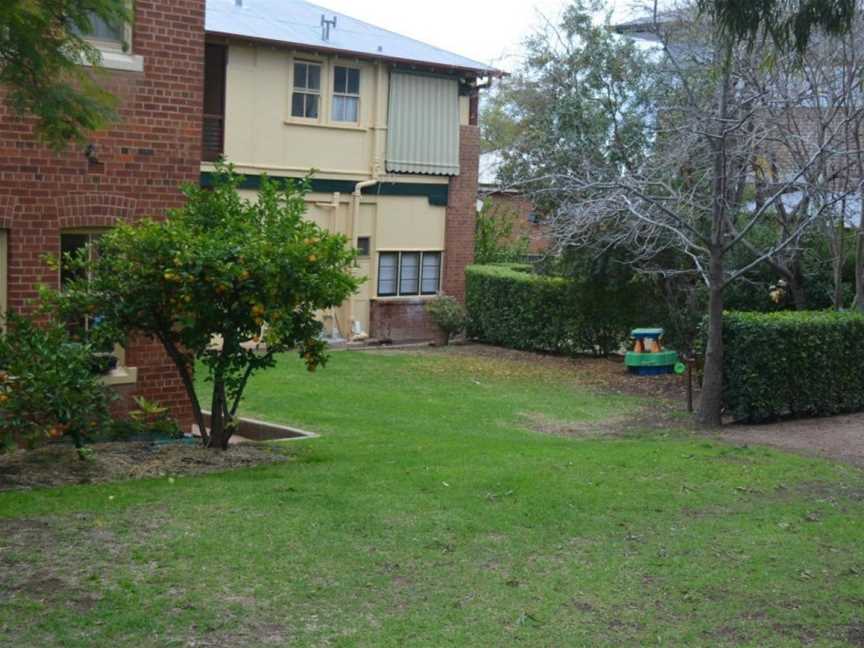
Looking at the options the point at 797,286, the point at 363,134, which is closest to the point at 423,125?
the point at 363,134

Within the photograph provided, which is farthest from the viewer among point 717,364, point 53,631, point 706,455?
point 717,364

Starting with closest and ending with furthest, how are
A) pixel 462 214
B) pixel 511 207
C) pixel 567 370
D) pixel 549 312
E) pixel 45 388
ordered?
pixel 45 388, pixel 567 370, pixel 549 312, pixel 462 214, pixel 511 207

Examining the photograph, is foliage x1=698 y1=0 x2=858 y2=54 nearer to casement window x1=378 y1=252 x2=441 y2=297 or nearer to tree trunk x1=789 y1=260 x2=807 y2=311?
tree trunk x1=789 y1=260 x2=807 y2=311

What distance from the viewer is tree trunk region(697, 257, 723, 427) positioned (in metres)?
14.8

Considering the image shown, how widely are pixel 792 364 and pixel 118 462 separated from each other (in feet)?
30.3

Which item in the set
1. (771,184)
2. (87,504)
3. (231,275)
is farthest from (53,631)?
(771,184)

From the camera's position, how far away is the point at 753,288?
70.6ft

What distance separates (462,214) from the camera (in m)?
27.6

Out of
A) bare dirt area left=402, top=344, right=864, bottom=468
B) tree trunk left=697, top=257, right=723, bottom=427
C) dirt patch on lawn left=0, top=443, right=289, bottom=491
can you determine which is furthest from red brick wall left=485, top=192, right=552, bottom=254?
dirt patch on lawn left=0, top=443, right=289, bottom=491

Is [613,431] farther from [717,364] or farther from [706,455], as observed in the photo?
[706,455]

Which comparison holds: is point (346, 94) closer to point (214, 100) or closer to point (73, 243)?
point (214, 100)

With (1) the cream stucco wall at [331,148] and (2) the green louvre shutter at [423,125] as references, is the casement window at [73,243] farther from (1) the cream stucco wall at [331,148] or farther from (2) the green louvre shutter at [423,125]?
(2) the green louvre shutter at [423,125]

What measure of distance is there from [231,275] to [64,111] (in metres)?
1.93

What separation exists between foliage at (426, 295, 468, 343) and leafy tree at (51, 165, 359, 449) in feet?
50.3
